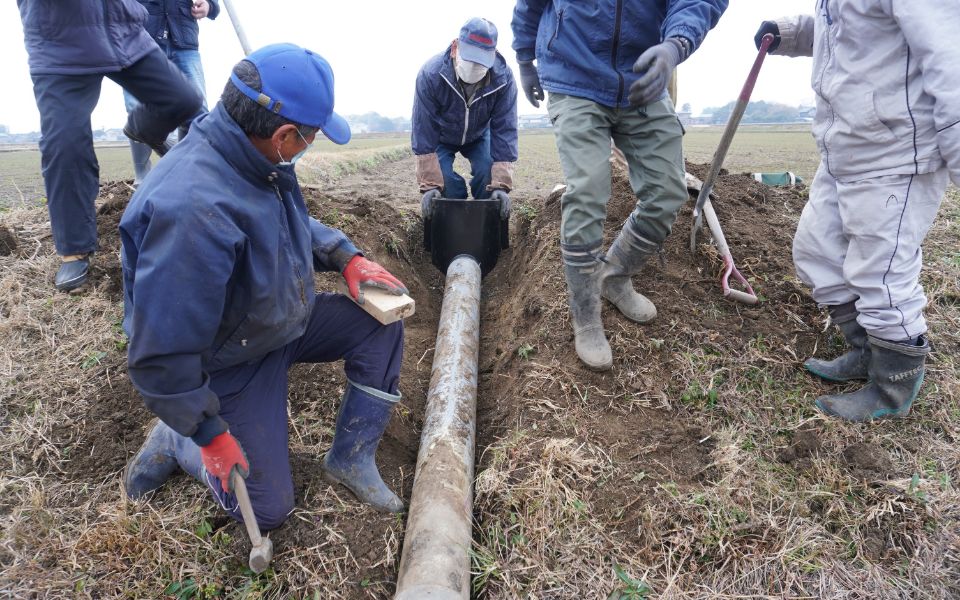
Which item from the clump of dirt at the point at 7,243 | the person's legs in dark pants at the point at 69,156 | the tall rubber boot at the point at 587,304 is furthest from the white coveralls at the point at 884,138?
the clump of dirt at the point at 7,243

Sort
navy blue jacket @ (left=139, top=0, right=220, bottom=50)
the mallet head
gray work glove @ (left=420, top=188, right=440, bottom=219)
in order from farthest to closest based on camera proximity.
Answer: gray work glove @ (left=420, top=188, right=440, bottom=219), navy blue jacket @ (left=139, top=0, right=220, bottom=50), the mallet head

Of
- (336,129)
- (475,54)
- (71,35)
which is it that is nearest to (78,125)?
(71,35)

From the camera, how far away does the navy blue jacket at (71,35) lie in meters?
2.97

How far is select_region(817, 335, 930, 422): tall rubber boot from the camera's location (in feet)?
8.07

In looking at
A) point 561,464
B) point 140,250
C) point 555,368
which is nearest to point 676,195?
point 555,368

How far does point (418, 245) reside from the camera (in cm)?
507

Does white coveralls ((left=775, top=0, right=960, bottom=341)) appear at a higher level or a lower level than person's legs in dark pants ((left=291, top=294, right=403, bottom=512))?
higher

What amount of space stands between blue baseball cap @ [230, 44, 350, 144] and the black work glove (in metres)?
2.28

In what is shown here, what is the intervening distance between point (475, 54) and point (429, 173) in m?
1.04

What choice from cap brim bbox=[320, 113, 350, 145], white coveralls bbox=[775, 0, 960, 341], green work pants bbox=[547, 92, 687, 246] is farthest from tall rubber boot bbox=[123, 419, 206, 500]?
white coveralls bbox=[775, 0, 960, 341]

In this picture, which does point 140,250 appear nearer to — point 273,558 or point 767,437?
point 273,558

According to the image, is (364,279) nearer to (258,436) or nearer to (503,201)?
(258,436)

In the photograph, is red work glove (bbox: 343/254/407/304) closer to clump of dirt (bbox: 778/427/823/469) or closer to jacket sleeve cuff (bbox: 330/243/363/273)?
jacket sleeve cuff (bbox: 330/243/363/273)

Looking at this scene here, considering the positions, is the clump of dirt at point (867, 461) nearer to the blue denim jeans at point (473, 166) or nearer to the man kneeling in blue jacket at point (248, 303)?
the man kneeling in blue jacket at point (248, 303)
